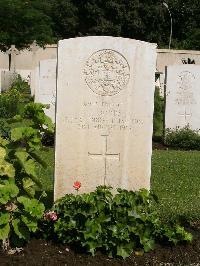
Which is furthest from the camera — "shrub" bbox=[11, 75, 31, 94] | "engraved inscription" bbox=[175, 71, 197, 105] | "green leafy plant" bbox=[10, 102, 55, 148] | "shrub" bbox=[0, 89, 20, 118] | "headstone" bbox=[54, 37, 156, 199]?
"shrub" bbox=[11, 75, 31, 94]

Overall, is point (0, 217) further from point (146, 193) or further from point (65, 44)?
point (65, 44)

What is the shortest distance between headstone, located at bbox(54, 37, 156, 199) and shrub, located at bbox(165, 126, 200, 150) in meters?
6.47

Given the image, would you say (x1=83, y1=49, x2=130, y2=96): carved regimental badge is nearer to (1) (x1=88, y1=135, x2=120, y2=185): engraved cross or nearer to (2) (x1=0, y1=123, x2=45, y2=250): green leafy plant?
(1) (x1=88, y1=135, x2=120, y2=185): engraved cross

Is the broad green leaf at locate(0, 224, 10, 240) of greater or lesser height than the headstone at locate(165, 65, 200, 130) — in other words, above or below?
below

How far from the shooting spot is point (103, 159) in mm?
5754

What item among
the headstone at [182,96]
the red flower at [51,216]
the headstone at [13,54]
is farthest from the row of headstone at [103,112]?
the headstone at [13,54]

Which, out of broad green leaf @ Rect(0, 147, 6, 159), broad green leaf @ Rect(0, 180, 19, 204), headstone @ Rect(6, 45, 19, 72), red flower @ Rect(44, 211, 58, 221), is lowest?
red flower @ Rect(44, 211, 58, 221)

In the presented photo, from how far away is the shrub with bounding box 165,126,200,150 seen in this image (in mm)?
12133

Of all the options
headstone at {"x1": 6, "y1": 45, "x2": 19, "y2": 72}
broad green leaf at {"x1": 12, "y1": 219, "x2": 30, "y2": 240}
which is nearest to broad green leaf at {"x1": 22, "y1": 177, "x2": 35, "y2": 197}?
broad green leaf at {"x1": 12, "y1": 219, "x2": 30, "y2": 240}

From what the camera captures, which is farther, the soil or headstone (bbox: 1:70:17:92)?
headstone (bbox: 1:70:17:92)

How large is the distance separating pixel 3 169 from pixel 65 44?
4.77 feet

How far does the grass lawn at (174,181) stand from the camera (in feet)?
20.4

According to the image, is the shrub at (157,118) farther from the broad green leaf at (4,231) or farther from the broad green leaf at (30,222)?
the broad green leaf at (4,231)

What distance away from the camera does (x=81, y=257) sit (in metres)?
4.83
